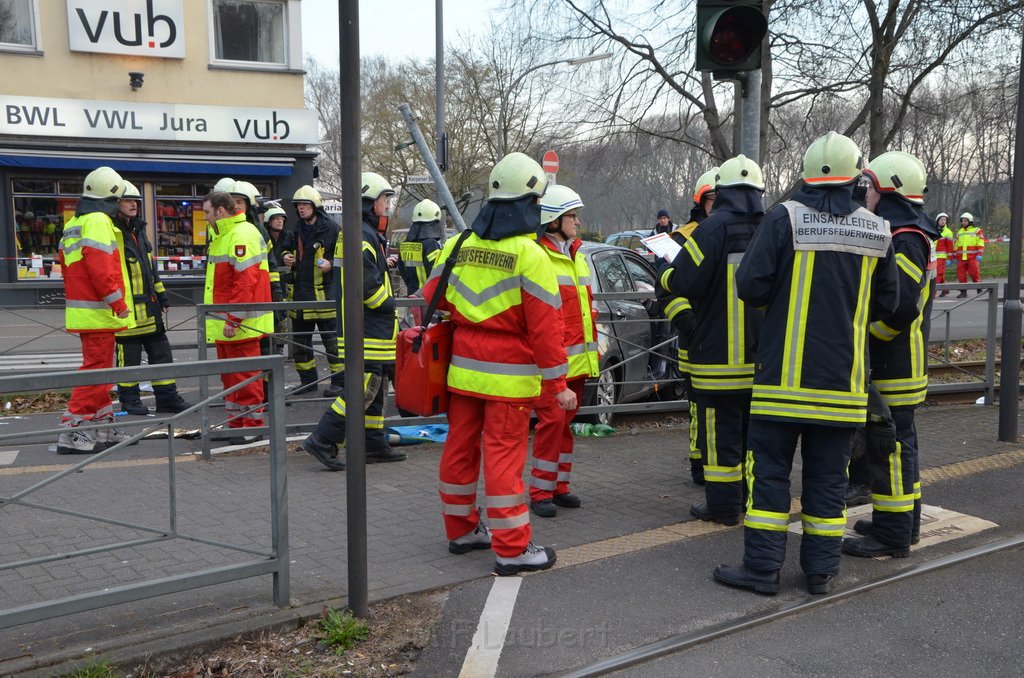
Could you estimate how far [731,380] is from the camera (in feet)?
17.3

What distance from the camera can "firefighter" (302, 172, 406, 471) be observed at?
653cm

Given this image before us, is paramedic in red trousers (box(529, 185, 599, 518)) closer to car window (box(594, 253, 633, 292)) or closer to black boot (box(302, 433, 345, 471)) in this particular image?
black boot (box(302, 433, 345, 471))

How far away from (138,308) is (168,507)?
14.4 feet

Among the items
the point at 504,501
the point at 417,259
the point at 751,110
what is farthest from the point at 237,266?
the point at 751,110

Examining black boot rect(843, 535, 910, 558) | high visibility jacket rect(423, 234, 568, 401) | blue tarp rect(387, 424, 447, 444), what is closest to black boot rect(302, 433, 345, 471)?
blue tarp rect(387, 424, 447, 444)

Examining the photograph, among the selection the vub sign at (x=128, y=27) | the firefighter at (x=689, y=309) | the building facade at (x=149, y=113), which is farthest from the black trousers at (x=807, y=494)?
the vub sign at (x=128, y=27)

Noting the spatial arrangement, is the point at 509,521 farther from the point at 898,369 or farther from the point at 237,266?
the point at 237,266

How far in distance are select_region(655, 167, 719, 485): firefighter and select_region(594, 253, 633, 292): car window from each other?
2.10 m

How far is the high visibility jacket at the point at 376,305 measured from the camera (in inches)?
257

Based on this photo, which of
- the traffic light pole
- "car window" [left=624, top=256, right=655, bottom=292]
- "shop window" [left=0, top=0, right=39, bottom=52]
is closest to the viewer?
the traffic light pole

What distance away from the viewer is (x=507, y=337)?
4.62 m

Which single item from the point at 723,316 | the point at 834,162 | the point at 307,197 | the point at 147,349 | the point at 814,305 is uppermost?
the point at 307,197

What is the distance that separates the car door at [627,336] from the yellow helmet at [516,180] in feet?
10.8

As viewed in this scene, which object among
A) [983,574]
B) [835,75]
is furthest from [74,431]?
[835,75]
